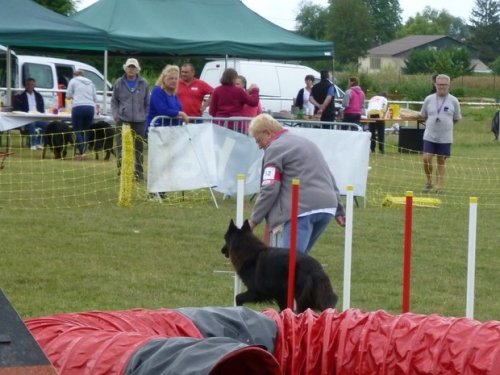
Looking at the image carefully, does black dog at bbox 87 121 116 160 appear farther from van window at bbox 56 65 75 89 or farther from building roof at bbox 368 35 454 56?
building roof at bbox 368 35 454 56

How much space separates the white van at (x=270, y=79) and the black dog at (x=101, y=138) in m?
7.68

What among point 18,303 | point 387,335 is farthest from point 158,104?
→ point 387,335

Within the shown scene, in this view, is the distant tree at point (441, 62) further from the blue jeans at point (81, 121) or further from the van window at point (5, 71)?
the blue jeans at point (81, 121)

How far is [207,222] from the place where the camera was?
44.3 ft

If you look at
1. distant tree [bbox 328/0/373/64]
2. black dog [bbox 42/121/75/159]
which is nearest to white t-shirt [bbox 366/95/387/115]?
black dog [bbox 42/121/75/159]

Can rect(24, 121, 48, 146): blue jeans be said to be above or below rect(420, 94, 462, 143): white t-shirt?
below

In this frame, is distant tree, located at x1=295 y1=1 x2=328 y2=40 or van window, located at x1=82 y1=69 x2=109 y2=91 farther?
distant tree, located at x1=295 y1=1 x2=328 y2=40

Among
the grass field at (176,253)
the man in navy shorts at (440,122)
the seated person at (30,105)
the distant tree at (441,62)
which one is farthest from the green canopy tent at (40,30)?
the distant tree at (441,62)

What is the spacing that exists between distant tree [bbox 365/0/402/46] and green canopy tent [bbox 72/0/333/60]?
10308 centimetres

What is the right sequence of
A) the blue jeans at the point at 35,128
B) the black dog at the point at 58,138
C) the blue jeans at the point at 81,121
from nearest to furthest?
the blue jeans at the point at 81,121 → the black dog at the point at 58,138 → the blue jeans at the point at 35,128

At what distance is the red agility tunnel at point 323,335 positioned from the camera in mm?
6191

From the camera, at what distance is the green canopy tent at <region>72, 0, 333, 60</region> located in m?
20.8

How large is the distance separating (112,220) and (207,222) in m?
1.13

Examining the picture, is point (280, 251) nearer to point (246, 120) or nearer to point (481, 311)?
point (481, 311)
